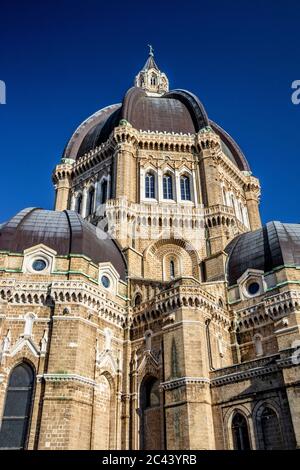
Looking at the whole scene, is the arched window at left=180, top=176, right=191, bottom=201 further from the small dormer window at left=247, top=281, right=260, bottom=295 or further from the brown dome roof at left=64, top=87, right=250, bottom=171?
the small dormer window at left=247, top=281, right=260, bottom=295

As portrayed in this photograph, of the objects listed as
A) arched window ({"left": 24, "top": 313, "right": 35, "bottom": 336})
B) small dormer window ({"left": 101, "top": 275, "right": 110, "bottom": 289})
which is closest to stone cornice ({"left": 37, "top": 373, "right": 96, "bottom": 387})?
arched window ({"left": 24, "top": 313, "right": 35, "bottom": 336})

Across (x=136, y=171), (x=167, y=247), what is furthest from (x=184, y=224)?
(x=136, y=171)

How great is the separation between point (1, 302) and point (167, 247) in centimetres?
1639

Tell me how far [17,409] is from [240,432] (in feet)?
40.7

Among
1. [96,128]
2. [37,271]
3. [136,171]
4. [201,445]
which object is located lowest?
[201,445]

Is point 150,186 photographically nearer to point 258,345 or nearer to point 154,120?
point 154,120

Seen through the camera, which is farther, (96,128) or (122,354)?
(96,128)

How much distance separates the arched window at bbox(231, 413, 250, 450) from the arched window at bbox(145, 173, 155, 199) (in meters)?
22.5

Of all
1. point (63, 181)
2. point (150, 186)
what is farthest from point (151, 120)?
point (63, 181)

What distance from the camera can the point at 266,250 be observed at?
32.7m

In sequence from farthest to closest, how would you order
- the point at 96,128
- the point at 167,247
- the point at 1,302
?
the point at 96,128
the point at 167,247
the point at 1,302

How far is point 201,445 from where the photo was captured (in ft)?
76.4
